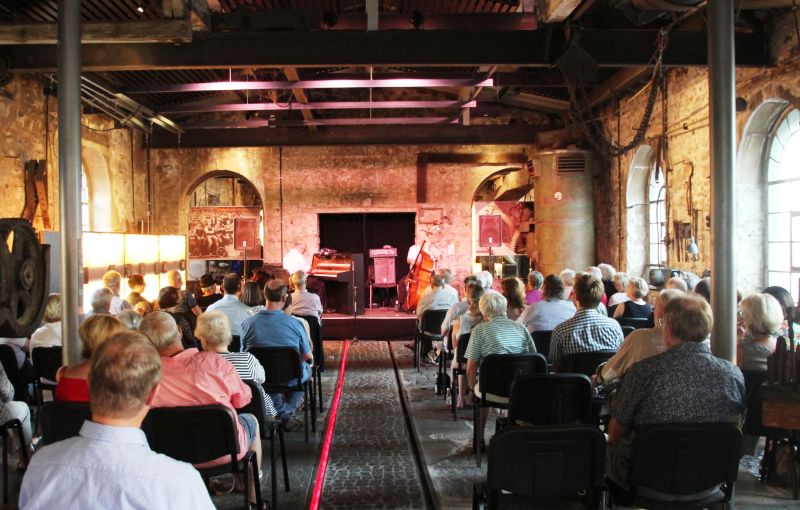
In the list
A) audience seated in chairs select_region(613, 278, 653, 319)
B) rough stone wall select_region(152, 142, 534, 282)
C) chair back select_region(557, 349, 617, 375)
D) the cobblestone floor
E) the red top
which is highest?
rough stone wall select_region(152, 142, 534, 282)

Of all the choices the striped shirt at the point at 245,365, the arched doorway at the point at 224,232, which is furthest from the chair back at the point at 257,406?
the arched doorway at the point at 224,232

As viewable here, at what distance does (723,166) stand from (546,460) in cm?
264

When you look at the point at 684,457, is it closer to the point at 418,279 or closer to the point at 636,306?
the point at 636,306

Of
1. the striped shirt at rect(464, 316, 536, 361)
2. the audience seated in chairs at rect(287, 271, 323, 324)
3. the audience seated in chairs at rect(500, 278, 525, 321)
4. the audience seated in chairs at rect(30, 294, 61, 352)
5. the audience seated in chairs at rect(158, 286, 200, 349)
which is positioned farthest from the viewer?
the audience seated in chairs at rect(287, 271, 323, 324)

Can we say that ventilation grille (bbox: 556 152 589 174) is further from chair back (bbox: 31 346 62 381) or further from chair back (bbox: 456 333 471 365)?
chair back (bbox: 31 346 62 381)

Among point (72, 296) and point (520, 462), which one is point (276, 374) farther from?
point (520, 462)

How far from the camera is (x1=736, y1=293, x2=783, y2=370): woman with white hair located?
434cm

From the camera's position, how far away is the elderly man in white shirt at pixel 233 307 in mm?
6234

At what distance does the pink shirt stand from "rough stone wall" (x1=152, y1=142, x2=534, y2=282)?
10621mm

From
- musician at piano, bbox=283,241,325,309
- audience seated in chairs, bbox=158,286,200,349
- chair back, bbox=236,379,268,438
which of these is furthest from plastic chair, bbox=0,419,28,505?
musician at piano, bbox=283,241,325,309

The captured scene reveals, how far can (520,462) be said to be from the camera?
2717mm

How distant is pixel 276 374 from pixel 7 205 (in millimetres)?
5513

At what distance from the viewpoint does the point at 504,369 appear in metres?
4.64

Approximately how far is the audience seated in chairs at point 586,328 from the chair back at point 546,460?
74.3 inches
